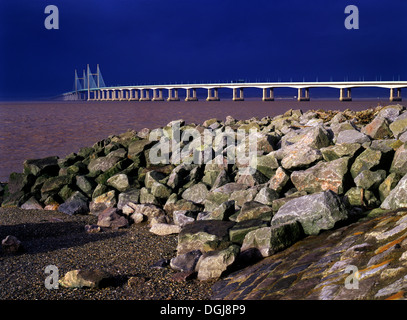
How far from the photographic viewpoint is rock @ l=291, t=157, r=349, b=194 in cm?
727

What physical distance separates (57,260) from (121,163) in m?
5.20

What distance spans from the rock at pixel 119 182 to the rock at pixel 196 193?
5.98 feet

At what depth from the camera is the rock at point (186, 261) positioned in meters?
6.06

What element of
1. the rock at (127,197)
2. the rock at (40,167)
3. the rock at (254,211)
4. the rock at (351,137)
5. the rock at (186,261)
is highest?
the rock at (351,137)

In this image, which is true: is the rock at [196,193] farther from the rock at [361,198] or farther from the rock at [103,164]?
the rock at [361,198]

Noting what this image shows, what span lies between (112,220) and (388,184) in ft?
17.2

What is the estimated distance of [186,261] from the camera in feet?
20.2

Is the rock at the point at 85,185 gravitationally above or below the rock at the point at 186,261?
above

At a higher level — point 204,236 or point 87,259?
point 204,236

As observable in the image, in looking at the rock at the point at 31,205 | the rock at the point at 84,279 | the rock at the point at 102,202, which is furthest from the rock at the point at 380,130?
the rock at the point at 31,205

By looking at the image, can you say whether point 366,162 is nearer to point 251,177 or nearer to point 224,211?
point 251,177

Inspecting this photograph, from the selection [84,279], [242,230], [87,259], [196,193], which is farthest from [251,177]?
[84,279]

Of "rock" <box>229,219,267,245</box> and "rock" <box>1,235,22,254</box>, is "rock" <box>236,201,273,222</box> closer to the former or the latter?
"rock" <box>229,219,267,245</box>

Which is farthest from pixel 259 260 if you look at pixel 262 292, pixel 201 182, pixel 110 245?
pixel 201 182
